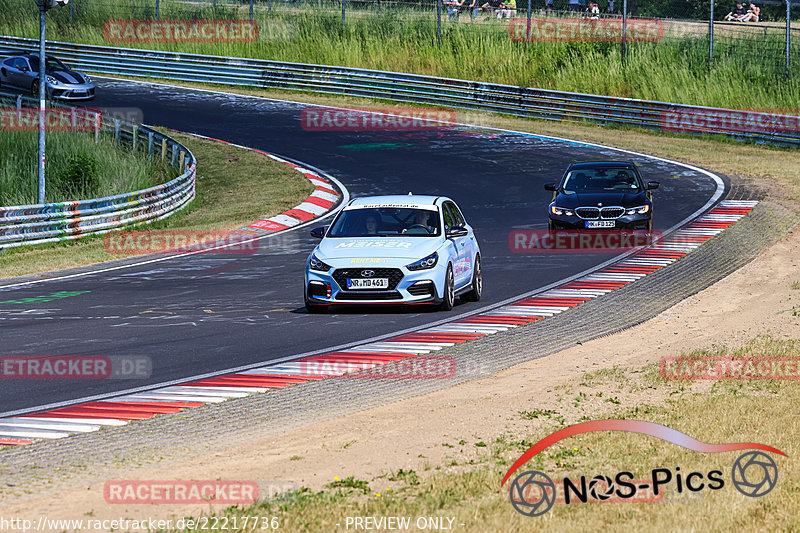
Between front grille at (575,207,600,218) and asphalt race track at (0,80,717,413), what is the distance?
1.01 m

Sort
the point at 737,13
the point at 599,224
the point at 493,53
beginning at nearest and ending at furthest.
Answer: the point at 599,224 < the point at 493,53 < the point at 737,13

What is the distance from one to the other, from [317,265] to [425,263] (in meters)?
1.44

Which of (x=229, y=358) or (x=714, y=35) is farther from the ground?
(x=714, y=35)

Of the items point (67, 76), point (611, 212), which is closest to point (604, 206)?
point (611, 212)

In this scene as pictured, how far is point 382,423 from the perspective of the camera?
991 cm

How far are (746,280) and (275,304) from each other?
749cm

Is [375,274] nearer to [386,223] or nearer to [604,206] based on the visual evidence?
[386,223]

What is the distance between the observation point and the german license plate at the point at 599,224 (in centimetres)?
2144

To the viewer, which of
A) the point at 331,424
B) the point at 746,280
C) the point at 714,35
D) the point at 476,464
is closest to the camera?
the point at 476,464

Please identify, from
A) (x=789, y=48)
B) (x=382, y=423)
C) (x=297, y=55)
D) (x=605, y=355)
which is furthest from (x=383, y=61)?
(x=382, y=423)

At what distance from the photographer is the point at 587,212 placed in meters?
21.5

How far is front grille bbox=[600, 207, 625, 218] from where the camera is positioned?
70.4 feet

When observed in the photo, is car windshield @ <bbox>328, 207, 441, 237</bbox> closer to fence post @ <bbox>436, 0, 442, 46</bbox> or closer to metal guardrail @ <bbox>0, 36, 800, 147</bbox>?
metal guardrail @ <bbox>0, 36, 800, 147</bbox>

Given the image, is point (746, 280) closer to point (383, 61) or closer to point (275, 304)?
point (275, 304)
